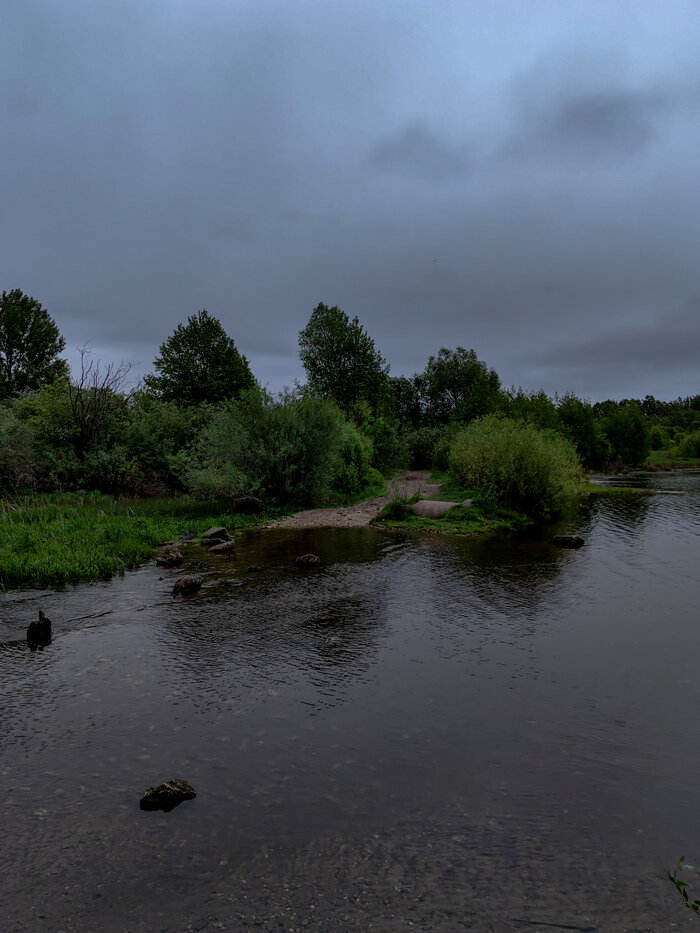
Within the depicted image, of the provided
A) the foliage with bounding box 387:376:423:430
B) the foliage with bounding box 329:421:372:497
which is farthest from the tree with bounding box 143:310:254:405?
the foliage with bounding box 387:376:423:430

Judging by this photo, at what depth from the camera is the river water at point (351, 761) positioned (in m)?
5.04

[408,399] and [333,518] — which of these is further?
[408,399]

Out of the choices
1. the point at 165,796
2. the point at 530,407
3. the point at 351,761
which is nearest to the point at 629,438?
the point at 530,407

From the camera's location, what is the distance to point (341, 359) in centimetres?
6134

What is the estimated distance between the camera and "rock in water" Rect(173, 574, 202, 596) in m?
15.0

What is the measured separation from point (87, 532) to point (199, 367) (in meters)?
33.8

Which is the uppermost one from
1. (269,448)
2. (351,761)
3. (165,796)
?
(269,448)

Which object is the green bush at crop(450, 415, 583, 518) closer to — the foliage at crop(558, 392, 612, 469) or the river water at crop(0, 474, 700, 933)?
the river water at crop(0, 474, 700, 933)

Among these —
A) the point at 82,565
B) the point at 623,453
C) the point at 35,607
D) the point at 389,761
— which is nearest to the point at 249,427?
the point at 82,565

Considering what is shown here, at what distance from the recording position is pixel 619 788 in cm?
670

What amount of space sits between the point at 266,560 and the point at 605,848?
1464 cm

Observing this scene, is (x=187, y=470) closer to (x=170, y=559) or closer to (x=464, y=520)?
(x=170, y=559)

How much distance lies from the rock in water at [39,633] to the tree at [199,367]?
127ft

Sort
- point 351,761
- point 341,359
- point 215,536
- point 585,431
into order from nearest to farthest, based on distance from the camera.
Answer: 1. point 351,761
2. point 215,536
3. point 341,359
4. point 585,431
